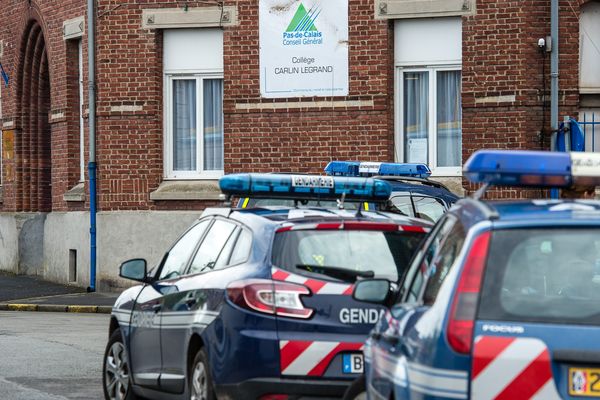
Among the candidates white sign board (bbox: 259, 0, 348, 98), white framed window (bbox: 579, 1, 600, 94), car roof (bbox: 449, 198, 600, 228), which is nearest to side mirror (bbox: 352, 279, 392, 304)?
car roof (bbox: 449, 198, 600, 228)

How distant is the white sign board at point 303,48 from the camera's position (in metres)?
24.1

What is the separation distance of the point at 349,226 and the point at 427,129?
1537 cm

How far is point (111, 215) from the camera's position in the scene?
25484mm

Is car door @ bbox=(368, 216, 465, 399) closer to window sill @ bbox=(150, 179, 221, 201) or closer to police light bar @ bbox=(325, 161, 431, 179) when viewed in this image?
police light bar @ bbox=(325, 161, 431, 179)

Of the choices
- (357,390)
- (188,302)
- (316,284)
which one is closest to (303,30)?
(188,302)

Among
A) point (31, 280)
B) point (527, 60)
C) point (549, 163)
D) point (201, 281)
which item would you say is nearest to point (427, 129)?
point (527, 60)

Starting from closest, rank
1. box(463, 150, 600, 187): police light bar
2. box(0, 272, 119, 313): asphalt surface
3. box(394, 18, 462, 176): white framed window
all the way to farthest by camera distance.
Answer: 1. box(463, 150, 600, 187): police light bar
2. box(0, 272, 119, 313): asphalt surface
3. box(394, 18, 462, 176): white framed window

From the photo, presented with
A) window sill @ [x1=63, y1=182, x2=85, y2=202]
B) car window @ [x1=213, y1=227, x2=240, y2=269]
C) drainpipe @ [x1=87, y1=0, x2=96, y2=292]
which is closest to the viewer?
car window @ [x1=213, y1=227, x2=240, y2=269]

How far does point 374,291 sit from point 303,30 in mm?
17331

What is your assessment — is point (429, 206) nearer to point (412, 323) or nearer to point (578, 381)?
point (412, 323)

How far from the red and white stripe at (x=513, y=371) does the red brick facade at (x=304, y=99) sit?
687 inches

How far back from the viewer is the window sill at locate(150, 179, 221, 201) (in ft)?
81.8

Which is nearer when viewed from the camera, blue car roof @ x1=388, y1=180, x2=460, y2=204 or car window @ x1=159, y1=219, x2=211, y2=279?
car window @ x1=159, y1=219, x2=211, y2=279

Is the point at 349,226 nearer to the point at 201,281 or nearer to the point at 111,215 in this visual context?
the point at 201,281
